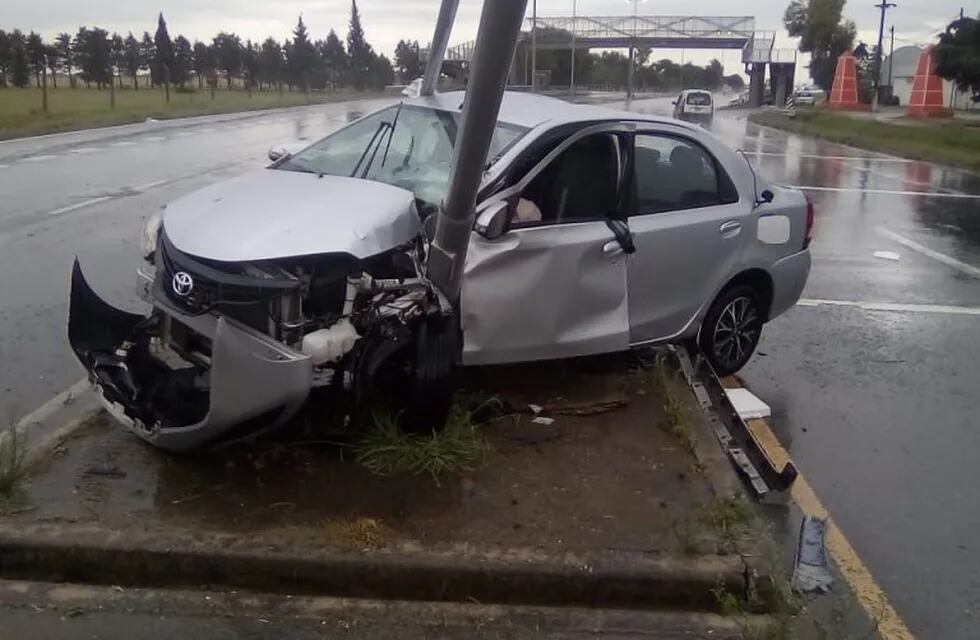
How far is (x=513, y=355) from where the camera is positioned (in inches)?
211

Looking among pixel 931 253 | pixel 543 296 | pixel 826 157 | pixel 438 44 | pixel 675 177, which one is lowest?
pixel 826 157

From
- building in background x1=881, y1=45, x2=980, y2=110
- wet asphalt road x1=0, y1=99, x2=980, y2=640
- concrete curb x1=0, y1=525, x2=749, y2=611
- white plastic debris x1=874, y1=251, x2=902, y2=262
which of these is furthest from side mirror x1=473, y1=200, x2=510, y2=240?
building in background x1=881, y1=45, x2=980, y2=110

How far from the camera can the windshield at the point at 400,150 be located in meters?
5.70

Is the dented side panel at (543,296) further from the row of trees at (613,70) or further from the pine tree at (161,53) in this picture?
the pine tree at (161,53)

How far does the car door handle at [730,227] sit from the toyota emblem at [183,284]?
Answer: 10.9 feet

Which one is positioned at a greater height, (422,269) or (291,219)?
(291,219)

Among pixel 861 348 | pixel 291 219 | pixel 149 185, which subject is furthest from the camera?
pixel 149 185

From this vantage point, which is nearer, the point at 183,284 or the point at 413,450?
the point at 183,284

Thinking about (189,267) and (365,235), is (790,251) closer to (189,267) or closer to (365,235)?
(365,235)

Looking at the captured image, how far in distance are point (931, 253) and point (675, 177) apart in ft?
23.3

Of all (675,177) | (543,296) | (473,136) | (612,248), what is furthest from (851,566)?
(675,177)

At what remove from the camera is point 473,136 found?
13.7 feet

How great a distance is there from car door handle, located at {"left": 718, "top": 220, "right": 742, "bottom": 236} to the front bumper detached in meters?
3.08

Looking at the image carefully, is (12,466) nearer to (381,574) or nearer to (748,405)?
(381,574)
